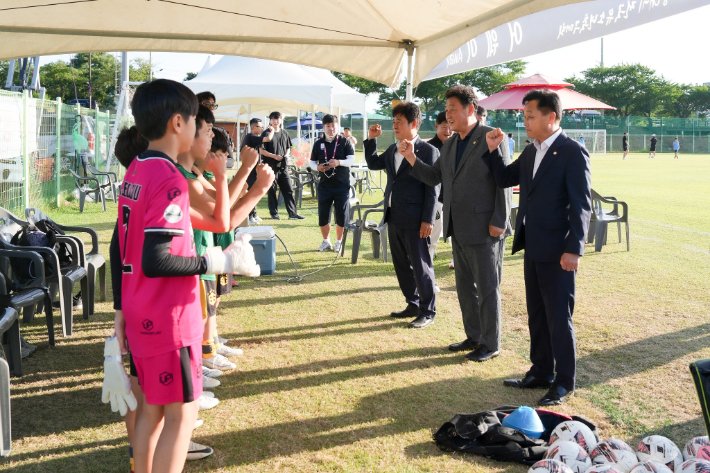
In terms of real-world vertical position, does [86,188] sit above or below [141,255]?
above

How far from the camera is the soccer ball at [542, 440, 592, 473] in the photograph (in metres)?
2.76

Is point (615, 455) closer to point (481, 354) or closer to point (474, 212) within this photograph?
point (481, 354)

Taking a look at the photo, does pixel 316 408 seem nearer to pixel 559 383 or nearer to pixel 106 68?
pixel 559 383

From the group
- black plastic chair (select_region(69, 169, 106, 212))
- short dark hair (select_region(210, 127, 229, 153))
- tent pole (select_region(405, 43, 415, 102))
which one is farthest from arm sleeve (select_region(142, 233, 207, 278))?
black plastic chair (select_region(69, 169, 106, 212))

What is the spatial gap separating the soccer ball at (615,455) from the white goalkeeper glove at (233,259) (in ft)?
6.36

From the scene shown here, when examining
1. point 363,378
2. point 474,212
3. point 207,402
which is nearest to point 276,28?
point 474,212

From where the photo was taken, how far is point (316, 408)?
3793 mm

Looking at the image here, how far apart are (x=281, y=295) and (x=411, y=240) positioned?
1.96 meters

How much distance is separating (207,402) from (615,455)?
243 centimetres

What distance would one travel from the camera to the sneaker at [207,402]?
3743 mm

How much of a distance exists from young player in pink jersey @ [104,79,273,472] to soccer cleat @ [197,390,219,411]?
1.56 meters

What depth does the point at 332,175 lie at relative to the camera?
9.39 metres

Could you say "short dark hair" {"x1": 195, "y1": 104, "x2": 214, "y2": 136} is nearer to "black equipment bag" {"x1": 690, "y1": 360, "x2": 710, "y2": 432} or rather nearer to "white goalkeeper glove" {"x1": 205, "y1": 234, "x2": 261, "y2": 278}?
"white goalkeeper glove" {"x1": 205, "y1": 234, "x2": 261, "y2": 278}

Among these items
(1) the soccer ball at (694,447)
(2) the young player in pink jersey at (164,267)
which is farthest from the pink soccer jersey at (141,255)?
(1) the soccer ball at (694,447)
